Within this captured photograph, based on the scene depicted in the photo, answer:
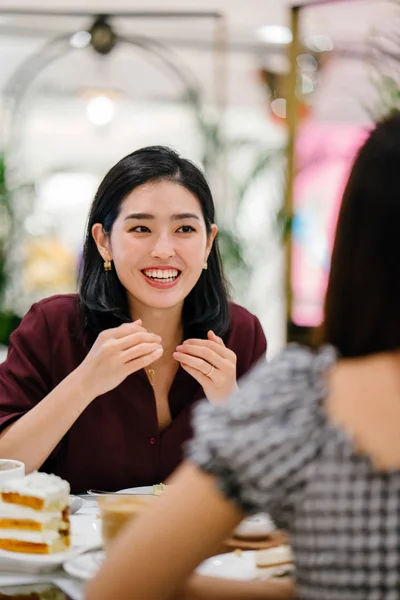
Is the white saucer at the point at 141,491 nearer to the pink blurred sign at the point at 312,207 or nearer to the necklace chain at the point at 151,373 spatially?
the necklace chain at the point at 151,373

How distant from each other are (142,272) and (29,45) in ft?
17.6

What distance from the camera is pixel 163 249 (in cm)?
224

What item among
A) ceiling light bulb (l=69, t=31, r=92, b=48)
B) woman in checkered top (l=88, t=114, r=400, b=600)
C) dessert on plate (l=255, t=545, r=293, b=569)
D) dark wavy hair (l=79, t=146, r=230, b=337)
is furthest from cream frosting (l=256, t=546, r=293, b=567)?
ceiling light bulb (l=69, t=31, r=92, b=48)

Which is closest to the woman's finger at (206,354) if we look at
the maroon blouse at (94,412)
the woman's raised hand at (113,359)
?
the woman's raised hand at (113,359)

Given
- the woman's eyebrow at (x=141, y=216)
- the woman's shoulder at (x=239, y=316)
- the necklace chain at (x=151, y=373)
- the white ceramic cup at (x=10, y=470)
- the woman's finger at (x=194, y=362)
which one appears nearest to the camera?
the white ceramic cup at (x=10, y=470)

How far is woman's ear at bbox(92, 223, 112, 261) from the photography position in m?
2.40

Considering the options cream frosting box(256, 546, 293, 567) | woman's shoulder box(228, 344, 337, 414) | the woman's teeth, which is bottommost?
cream frosting box(256, 546, 293, 567)

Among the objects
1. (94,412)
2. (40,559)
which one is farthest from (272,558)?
(94,412)

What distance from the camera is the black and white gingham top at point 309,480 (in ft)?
3.22

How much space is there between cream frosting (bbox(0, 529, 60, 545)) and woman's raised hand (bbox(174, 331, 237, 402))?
691 mm

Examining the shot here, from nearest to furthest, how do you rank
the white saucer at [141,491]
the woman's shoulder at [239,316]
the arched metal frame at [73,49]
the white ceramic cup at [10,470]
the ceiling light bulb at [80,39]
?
the white ceramic cup at [10,470] < the white saucer at [141,491] < the woman's shoulder at [239,316] < the arched metal frame at [73,49] < the ceiling light bulb at [80,39]

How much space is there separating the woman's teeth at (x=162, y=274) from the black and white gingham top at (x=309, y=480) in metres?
1.23

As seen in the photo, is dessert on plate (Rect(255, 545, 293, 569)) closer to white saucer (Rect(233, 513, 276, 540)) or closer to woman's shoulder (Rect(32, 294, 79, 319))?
white saucer (Rect(233, 513, 276, 540))

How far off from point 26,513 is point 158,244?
862mm
